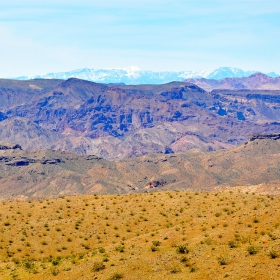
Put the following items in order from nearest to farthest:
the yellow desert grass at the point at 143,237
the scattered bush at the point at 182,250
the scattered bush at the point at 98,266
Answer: the yellow desert grass at the point at 143,237 → the scattered bush at the point at 98,266 → the scattered bush at the point at 182,250

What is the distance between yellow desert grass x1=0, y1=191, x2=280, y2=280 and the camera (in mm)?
38156

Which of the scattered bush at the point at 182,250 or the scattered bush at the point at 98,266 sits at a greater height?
the scattered bush at the point at 182,250

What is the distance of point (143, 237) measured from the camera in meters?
49.3

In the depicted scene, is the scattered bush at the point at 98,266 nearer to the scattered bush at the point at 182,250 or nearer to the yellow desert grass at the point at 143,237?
the yellow desert grass at the point at 143,237

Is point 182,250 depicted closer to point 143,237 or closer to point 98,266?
point 98,266

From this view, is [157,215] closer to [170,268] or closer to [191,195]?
[191,195]

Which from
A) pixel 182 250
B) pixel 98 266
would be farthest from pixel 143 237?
pixel 98 266

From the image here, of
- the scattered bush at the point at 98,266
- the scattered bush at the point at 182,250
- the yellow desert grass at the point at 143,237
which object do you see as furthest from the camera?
the scattered bush at the point at 182,250

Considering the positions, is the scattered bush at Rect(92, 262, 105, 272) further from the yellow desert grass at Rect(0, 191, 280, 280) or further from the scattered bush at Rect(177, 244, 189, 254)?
the scattered bush at Rect(177, 244, 189, 254)

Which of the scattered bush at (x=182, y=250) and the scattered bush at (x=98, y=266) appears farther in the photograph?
the scattered bush at (x=182, y=250)

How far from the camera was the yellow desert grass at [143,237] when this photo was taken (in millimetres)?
38156

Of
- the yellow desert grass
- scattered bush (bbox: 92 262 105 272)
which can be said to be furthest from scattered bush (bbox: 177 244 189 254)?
scattered bush (bbox: 92 262 105 272)

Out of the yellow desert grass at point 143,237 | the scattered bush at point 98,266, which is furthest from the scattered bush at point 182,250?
the scattered bush at point 98,266

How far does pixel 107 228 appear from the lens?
56.4 m
